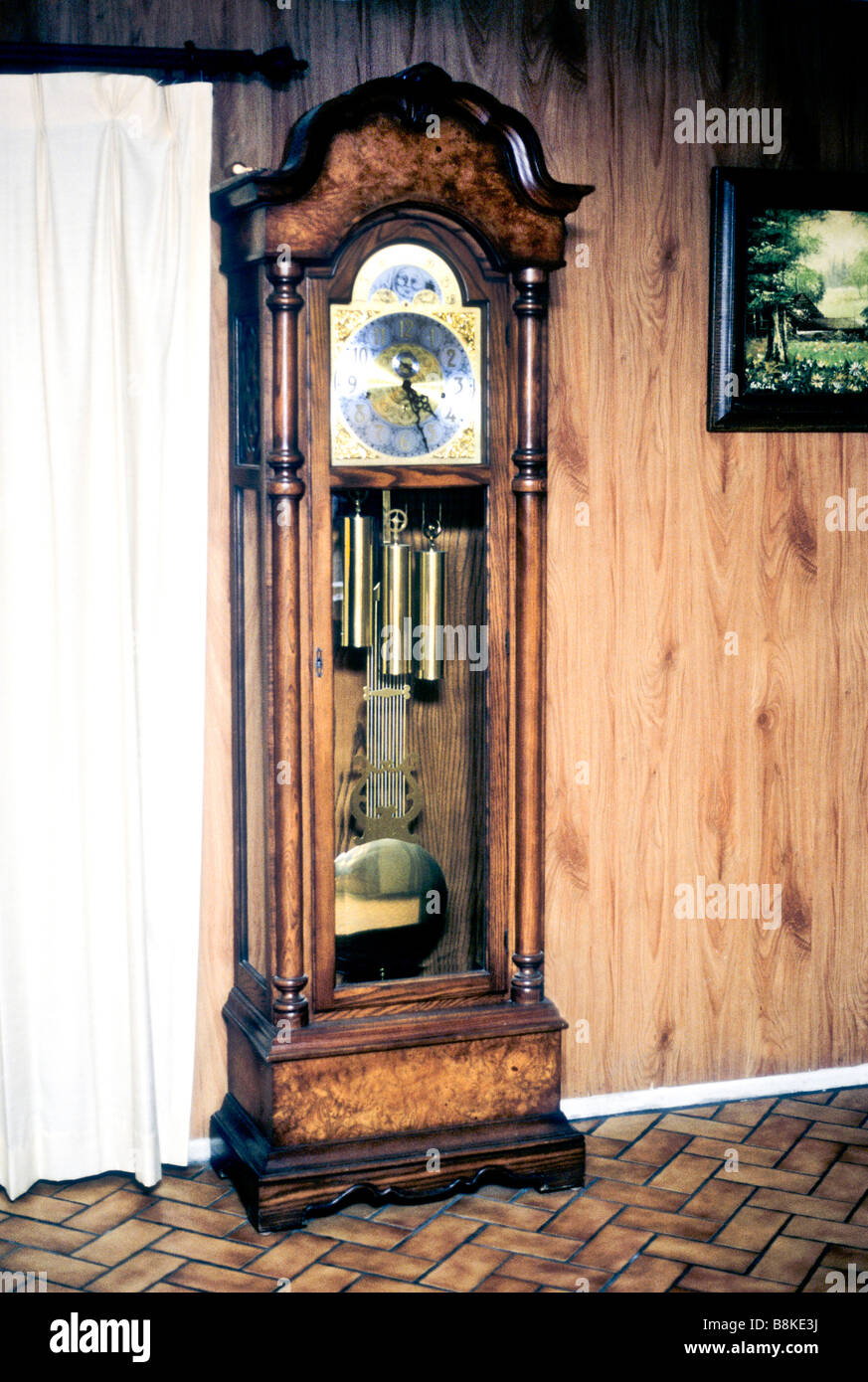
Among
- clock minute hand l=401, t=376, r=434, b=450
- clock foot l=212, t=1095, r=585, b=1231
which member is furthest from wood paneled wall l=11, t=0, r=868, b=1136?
clock minute hand l=401, t=376, r=434, b=450


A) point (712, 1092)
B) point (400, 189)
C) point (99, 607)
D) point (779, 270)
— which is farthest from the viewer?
point (712, 1092)

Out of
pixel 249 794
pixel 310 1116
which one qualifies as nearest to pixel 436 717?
pixel 249 794

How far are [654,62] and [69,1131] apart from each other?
2309 millimetres

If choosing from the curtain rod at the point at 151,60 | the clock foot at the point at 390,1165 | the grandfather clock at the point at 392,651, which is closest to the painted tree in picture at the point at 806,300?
the grandfather clock at the point at 392,651

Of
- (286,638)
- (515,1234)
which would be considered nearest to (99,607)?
(286,638)

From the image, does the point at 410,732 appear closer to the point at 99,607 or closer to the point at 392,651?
the point at 392,651

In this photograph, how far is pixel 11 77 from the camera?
2.28 m

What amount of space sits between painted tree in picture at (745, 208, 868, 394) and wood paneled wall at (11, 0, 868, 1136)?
11 cm

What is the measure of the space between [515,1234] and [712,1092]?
74cm

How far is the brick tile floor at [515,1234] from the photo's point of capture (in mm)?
2219

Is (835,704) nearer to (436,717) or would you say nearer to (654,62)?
(436,717)

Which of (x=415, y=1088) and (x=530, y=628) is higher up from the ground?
(x=530, y=628)

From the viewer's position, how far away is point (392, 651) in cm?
245

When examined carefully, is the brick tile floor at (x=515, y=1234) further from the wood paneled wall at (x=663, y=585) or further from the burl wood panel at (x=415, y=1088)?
the wood paneled wall at (x=663, y=585)
